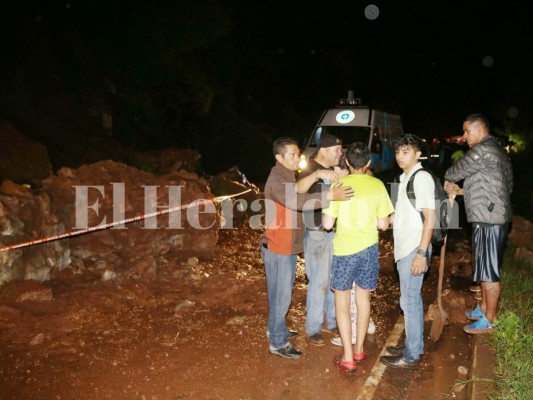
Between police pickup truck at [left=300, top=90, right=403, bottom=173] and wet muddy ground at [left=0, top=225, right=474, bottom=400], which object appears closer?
wet muddy ground at [left=0, top=225, right=474, bottom=400]

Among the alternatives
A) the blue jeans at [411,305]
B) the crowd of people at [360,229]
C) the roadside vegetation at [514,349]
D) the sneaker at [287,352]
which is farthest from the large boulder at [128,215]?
the roadside vegetation at [514,349]

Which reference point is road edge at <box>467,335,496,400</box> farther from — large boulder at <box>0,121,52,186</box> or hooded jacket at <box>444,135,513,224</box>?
large boulder at <box>0,121,52,186</box>

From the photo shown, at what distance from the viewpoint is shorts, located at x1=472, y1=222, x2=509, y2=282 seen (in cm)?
470

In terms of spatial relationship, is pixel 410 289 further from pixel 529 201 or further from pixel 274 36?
pixel 274 36


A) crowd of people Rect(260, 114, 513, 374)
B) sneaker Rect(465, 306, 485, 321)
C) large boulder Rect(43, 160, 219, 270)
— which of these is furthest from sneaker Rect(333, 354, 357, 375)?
large boulder Rect(43, 160, 219, 270)

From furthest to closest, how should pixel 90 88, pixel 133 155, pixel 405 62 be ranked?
pixel 405 62 < pixel 90 88 < pixel 133 155

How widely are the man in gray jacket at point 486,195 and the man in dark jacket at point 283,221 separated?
1.64 meters

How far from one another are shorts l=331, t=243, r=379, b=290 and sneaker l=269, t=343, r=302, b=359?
3.11 feet

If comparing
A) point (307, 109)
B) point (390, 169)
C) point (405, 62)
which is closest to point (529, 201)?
point (390, 169)

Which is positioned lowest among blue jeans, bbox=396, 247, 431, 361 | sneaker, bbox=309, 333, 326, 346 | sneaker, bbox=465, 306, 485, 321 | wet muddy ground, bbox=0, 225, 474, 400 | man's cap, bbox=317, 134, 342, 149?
wet muddy ground, bbox=0, 225, 474, 400

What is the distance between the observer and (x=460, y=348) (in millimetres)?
4891

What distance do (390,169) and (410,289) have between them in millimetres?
10708

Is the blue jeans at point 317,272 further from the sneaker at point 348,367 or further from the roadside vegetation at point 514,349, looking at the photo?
the roadside vegetation at point 514,349

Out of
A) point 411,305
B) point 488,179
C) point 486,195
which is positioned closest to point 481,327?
point 411,305
